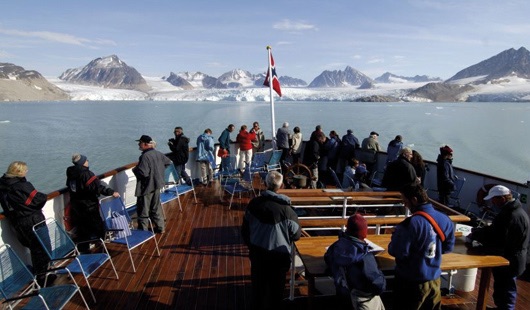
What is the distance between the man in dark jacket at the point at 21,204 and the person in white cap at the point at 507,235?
4286 mm

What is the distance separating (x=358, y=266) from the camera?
2.45 m

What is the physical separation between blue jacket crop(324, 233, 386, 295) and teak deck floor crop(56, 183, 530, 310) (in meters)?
1.11

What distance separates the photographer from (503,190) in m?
3.06

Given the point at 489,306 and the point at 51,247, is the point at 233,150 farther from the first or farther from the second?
the point at 489,306

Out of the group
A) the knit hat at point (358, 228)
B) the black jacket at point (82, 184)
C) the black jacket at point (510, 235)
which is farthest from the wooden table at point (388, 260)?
the black jacket at point (82, 184)

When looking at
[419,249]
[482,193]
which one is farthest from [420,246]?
[482,193]

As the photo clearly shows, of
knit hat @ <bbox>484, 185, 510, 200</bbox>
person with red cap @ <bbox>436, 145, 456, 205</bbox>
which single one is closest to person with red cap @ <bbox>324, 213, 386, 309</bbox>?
knit hat @ <bbox>484, 185, 510, 200</bbox>

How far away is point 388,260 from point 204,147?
5783 mm

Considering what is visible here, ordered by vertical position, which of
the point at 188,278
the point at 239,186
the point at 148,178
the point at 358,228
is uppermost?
the point at 358,228

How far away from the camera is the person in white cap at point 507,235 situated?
3002 mm

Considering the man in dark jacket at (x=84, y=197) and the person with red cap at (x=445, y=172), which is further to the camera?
the person with red cap at (x=445, y=172)

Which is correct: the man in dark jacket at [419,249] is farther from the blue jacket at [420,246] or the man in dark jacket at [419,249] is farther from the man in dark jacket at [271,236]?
the man in dark jacket at [271,236]

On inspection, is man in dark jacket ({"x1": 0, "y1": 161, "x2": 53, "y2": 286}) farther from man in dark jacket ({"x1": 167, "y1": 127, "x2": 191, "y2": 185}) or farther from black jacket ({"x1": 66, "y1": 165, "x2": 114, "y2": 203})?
man in dark jacket ({"x1": 167, "y1": 127, "x2": 191, "y2": 185})

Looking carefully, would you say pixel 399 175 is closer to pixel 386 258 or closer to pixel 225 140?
pixel 386 258
